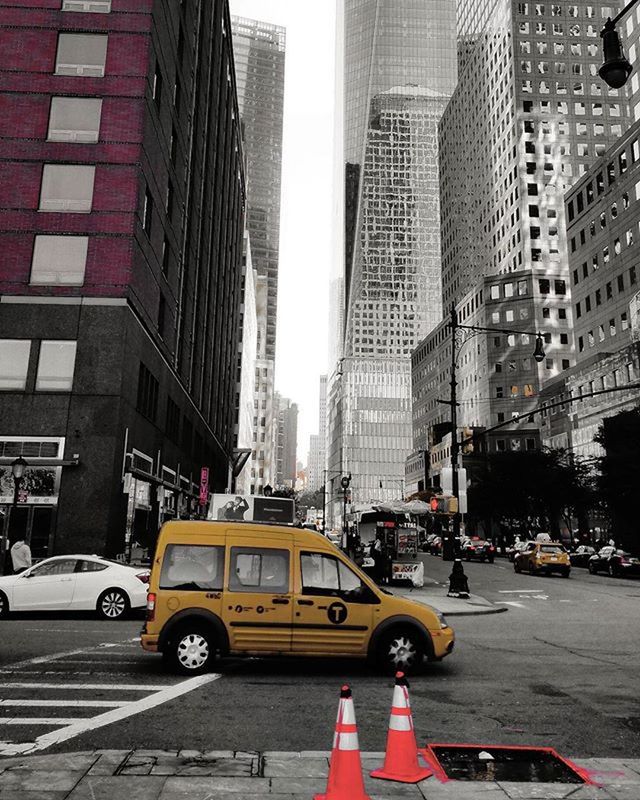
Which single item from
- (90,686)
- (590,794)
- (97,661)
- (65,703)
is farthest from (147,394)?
(590,794)

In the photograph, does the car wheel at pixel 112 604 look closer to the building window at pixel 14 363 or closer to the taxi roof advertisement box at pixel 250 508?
the building window at pixel 14 363

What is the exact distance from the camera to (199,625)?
369 inches

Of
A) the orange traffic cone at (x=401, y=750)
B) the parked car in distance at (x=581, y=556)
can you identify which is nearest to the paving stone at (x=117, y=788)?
the orange traffic cone at (x=401, y=750)

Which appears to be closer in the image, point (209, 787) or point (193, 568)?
point (209, 787)

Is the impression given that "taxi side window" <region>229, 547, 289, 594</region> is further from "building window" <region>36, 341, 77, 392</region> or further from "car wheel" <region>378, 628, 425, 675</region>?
"building window" <region>36, 341, 77, 392</region>

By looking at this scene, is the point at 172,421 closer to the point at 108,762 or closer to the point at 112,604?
the point at 112,604

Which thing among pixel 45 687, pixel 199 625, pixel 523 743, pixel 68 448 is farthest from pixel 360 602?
pixel 68 448

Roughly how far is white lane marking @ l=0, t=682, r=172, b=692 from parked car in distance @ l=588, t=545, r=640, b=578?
32.8m

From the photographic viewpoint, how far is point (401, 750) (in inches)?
201

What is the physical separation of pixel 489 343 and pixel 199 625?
330 ft

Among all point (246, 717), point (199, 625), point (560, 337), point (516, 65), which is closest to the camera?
point (246, 717)

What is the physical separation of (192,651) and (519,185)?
112 m

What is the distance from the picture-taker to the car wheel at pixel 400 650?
9.59 metres

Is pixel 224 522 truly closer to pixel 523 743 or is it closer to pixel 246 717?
pixel 246 717
